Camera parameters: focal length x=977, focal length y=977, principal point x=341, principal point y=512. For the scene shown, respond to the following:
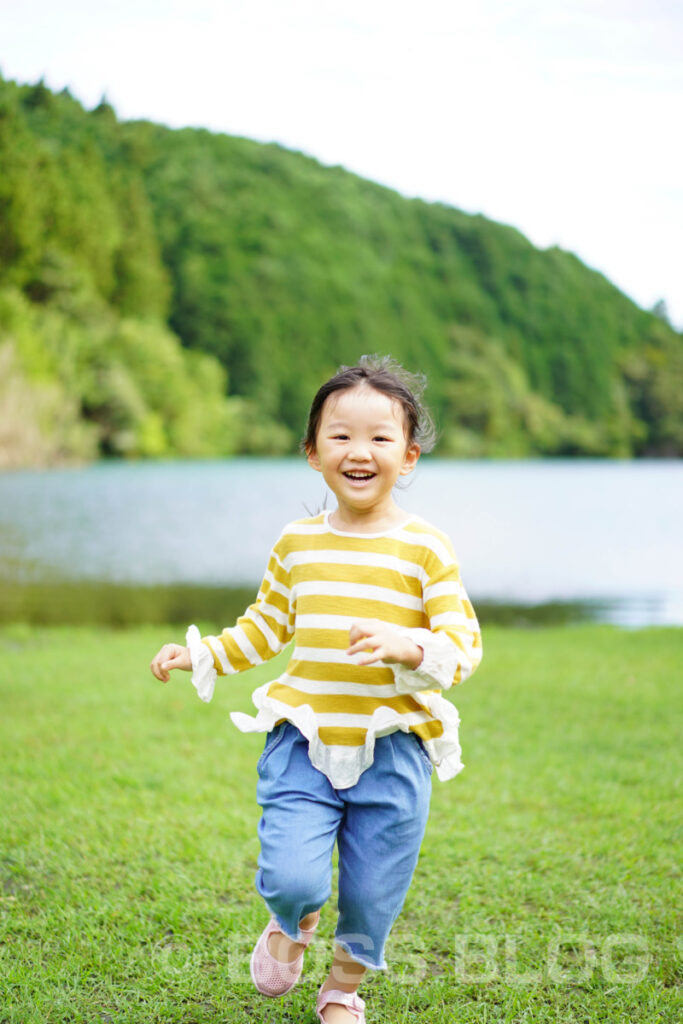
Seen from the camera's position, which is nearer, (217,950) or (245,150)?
(217,950)

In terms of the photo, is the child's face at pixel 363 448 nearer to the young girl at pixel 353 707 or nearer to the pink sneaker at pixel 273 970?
the young girl at pixel 353 707

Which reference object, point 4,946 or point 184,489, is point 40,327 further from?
point 4,946

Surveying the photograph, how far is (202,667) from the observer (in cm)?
256

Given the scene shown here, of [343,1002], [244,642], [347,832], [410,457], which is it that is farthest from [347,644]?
[343,1002]

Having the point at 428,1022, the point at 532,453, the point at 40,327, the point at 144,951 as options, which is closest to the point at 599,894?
the point at 428,1022

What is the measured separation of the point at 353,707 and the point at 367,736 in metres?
0.09

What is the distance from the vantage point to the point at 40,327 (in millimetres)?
45375

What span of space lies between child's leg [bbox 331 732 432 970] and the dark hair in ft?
2.62

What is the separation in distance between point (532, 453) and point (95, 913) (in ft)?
304

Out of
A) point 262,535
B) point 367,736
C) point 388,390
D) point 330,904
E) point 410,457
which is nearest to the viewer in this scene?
point 367,736

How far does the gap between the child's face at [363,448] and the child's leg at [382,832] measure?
23.6 inches

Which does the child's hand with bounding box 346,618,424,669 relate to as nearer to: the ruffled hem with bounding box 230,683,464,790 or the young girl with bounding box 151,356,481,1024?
the young girl with bounding box 151,356,481,1024

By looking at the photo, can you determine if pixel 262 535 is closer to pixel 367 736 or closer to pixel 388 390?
pixel 388 390

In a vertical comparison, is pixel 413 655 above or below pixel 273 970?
above
